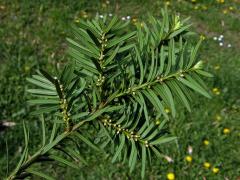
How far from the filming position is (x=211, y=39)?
5707mm

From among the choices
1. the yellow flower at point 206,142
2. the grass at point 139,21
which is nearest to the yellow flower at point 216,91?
the grass at point 139,21

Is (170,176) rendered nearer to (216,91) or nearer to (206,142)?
(206,142)

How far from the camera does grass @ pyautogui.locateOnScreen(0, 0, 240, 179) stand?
12.2 feet

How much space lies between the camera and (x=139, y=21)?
4.85 metres

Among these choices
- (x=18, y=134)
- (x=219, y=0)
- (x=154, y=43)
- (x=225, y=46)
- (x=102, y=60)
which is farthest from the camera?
(x=219, y=0)

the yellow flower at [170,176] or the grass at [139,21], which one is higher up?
the grass at [139,21]

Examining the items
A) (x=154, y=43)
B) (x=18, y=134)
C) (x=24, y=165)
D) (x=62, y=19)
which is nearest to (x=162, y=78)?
(x=154, y=43)

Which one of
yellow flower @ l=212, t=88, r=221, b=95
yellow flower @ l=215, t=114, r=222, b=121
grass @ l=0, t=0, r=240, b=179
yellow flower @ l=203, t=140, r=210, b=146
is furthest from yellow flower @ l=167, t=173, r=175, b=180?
yellow flower @ l=212, t=88, r=221, b=95

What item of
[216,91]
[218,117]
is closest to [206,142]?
[218,117]

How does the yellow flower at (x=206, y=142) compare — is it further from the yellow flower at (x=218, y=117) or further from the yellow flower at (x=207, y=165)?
the yellow flower at (x=218, y=117)

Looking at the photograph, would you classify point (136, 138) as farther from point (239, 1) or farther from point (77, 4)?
point (239, 1)

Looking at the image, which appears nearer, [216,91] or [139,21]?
[216,91]

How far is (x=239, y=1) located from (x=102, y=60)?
649 cm

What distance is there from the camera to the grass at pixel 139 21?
373cm
